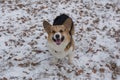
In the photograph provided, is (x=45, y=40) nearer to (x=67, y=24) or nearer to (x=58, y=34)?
(x=67, y=24)

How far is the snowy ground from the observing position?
6.41m

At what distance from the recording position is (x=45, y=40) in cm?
772

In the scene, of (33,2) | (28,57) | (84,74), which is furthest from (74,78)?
(33,2)

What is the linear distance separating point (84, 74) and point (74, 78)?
30 centimetres

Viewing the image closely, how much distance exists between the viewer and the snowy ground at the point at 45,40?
253 inches

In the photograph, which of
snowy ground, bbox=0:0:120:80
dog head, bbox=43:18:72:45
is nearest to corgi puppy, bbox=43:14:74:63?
dog head, bbox=43:18:72:45

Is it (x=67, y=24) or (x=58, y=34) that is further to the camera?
(x=67, y=24)

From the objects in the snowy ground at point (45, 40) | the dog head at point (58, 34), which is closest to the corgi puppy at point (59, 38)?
the dog head at point (58, 34)

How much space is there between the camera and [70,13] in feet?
31.1

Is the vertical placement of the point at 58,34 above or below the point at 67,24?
below

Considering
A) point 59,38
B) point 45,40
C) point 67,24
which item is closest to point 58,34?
point 59,38

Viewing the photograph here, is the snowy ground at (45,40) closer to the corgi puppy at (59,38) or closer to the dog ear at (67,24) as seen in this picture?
the corgi puppy at (59,38)

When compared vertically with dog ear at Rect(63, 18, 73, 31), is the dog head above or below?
below

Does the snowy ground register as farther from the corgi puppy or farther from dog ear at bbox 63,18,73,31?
dog ear at bbox 63,18,73,31
